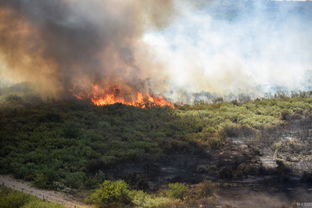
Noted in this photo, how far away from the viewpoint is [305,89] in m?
64.9

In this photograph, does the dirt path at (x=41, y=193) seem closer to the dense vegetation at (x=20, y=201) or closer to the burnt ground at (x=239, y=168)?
the dense vegetation at (x=20, y=201)

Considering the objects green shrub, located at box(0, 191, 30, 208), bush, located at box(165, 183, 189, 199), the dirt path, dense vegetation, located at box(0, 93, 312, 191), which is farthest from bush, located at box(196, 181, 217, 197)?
green shrub, located at box(0, 191, 30, 208)

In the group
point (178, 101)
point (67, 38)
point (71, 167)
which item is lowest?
point (71, 167)

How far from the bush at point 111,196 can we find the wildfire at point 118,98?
92.6ft

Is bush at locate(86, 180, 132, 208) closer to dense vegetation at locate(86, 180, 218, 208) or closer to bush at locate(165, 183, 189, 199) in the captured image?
dense vegetation at locate(86, 180, 218, 208)

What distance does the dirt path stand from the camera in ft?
64.3

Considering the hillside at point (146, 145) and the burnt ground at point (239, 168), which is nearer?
the burnt ground at point (239, 168)

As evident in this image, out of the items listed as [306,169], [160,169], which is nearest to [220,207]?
[160,169]

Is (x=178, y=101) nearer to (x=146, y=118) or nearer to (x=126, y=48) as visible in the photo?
(x=126, y=48)

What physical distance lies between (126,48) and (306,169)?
3224cm

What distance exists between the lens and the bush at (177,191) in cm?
2094

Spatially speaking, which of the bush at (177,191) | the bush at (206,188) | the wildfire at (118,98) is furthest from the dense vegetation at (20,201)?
the wildfire at (118,98)

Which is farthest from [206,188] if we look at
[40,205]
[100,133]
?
[100,133]

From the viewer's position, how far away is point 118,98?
162 ft
